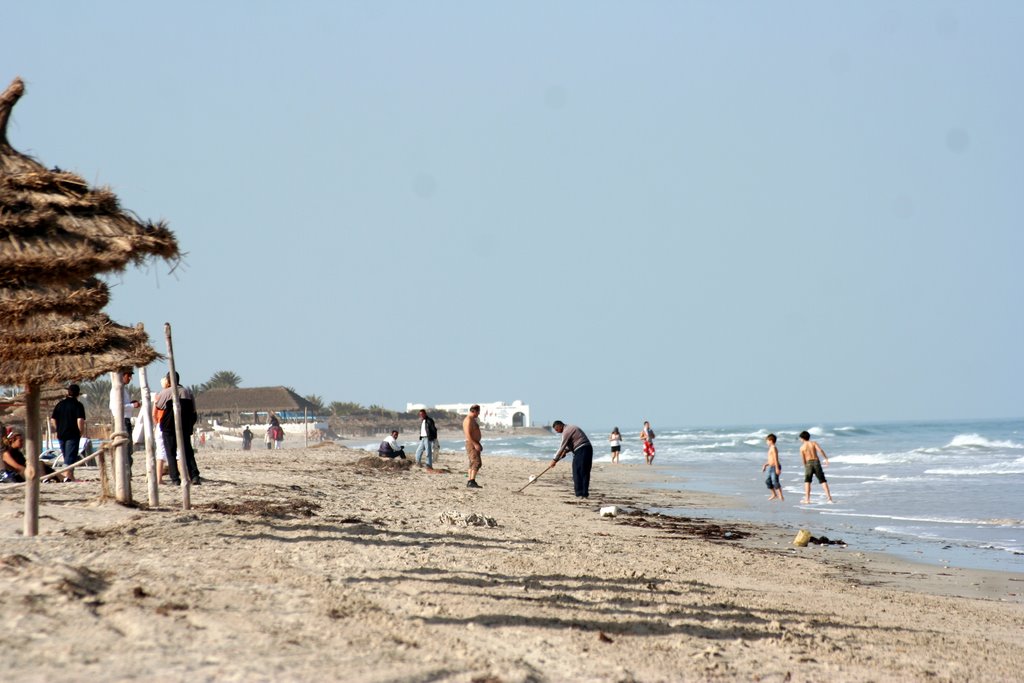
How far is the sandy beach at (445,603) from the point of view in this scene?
4.80 metres

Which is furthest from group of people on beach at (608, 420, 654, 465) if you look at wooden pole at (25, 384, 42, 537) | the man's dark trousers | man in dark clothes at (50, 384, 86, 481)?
wooden pole at (25, 384, 42, 537)

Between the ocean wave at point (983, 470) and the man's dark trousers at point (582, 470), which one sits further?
the ocean wave at point (983, 470)

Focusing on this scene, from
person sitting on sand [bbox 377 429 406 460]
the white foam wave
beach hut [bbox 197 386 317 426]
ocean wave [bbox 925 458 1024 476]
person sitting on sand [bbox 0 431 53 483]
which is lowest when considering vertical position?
the white foam wave

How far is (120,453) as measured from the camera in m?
10.2

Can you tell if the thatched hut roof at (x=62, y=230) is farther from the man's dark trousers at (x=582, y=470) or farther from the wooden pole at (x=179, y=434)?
the man's dark trousers at (x=582, y=470)

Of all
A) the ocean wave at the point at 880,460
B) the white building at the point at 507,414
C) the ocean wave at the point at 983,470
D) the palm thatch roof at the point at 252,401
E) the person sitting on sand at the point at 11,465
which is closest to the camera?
the person sitting on sand at the point at 11,465

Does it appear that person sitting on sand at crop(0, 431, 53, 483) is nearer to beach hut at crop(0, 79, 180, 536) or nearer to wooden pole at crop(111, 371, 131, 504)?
wooden pole at crop(111, 371, 131, 504)

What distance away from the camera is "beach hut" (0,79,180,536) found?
6918 millimetres

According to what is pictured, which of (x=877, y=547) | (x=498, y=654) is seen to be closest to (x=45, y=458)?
(x=877, y=547)

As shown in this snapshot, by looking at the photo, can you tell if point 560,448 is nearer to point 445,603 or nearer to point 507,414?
point 445,603

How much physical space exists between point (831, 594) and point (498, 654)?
4274 millimetres

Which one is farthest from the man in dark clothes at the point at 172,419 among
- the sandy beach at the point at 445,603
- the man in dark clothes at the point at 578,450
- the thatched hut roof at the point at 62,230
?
the man in dark clothes at the point at 578,450

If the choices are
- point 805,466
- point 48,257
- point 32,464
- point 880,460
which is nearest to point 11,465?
point 32,464

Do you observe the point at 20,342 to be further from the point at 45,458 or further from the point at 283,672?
the point at 45,458
